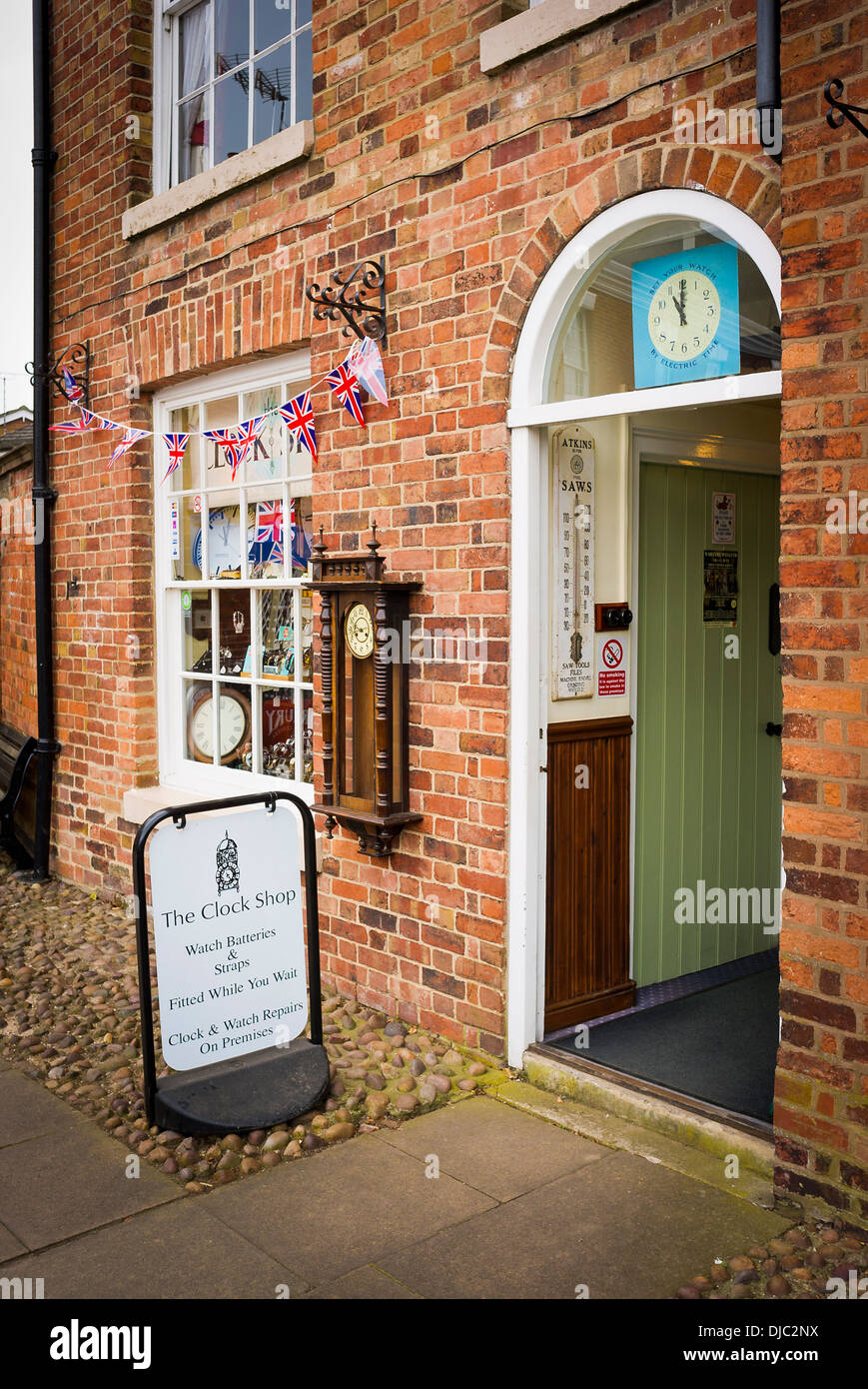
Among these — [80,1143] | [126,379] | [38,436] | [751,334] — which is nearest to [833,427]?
[751,334]

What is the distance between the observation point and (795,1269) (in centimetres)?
309

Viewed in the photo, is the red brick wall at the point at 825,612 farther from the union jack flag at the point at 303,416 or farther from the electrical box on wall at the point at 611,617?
the union jack flag at the point at 303,416

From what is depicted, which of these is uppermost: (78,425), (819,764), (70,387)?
(70,387)

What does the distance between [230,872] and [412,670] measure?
122 centimetres

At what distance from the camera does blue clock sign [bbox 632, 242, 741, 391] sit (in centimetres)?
378

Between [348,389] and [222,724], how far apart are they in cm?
227

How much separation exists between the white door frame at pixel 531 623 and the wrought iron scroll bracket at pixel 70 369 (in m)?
3.78

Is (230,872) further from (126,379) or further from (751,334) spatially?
(126,379)

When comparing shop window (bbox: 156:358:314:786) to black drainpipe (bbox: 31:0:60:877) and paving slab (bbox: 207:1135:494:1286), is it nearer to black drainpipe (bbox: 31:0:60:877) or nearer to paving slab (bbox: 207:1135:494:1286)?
black drainpipe (bbox: 31:0:60:877)

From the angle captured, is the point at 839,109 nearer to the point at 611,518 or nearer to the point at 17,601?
the point at 611,518

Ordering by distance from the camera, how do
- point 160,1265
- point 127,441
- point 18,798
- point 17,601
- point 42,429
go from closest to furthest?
point 160,1265, point 127,441, point 42,429, point 18,798, point 17,601

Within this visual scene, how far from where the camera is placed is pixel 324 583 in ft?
16.2

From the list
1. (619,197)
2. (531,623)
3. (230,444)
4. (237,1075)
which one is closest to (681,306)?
(619,197)

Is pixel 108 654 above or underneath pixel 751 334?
underneath
